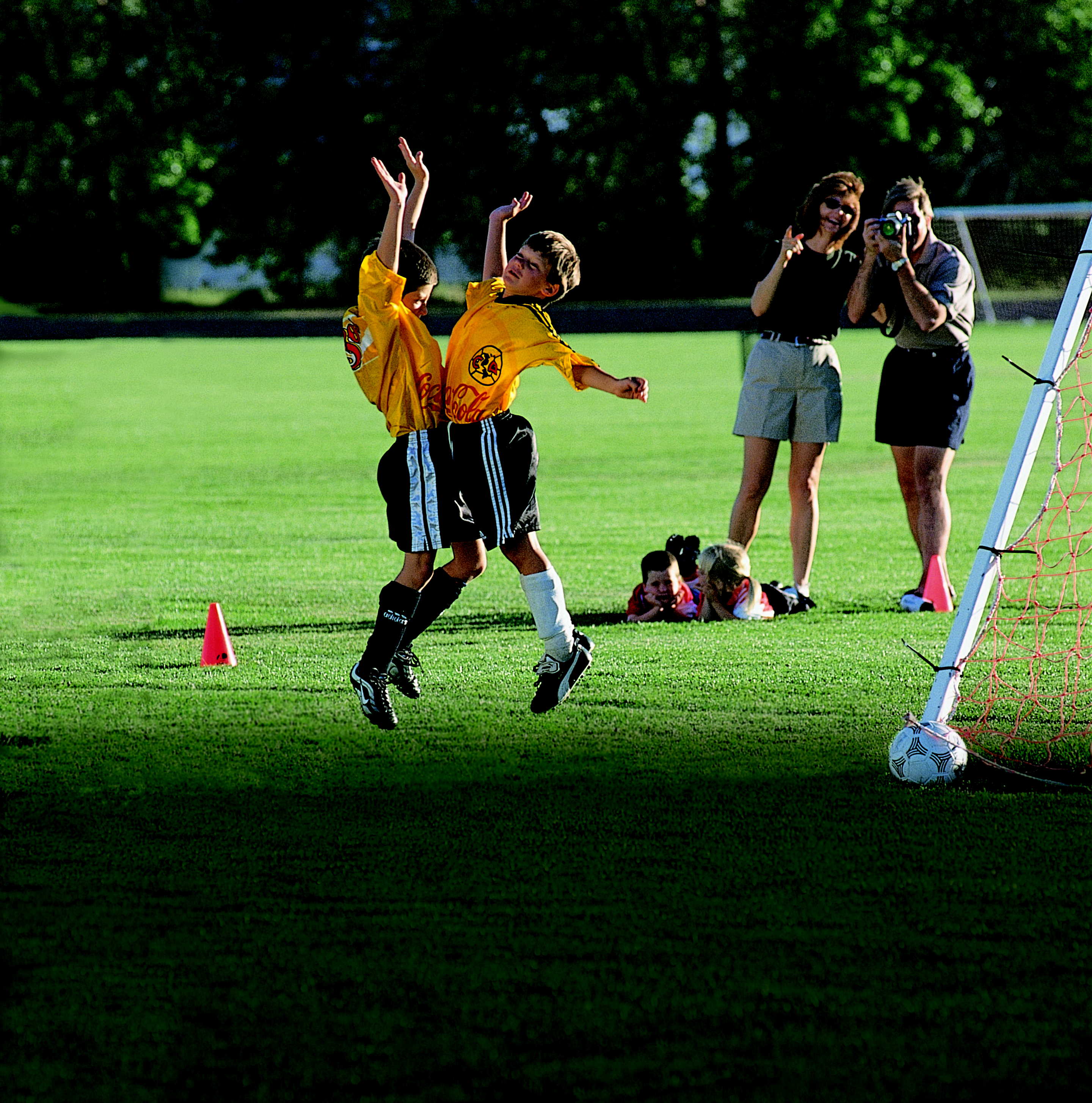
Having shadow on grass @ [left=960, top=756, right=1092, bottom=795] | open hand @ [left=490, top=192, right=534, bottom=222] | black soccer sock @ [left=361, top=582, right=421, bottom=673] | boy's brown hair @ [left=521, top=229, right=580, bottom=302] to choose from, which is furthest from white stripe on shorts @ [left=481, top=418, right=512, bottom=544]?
shadow on grass @ [left=960, top=756, right=1092, bottom=795]

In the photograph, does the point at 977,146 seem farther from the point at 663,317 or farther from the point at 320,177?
the point at 320,177

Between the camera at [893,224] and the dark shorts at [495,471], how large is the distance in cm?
238

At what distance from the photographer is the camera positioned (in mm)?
6715

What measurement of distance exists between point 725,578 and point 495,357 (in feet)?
7.28

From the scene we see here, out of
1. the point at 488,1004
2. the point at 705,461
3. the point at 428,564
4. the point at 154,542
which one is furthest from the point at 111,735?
the point at 705,461

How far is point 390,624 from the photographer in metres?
5.20

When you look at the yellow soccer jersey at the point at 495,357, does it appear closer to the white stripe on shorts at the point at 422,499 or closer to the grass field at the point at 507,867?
the white stripe on shorts at the point at 422,499

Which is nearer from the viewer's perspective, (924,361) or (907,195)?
(907,195)

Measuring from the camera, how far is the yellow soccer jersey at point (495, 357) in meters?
5.16

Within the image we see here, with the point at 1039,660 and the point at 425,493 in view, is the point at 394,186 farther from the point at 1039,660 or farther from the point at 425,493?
the point at 1039,660

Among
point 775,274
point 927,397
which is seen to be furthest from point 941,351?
point 775,274

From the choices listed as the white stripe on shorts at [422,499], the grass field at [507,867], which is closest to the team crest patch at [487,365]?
the white stripe on shorts at [422,499]

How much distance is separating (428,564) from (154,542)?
4.85 m

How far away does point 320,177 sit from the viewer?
4925 centimetres
